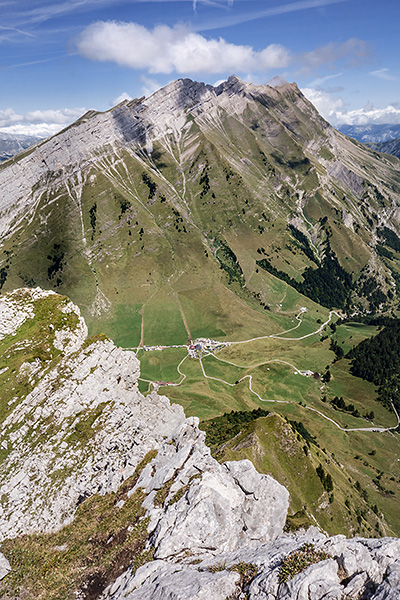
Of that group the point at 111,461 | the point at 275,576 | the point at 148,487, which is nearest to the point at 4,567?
the point at 111,461

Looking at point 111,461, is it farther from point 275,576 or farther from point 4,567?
point 275,576

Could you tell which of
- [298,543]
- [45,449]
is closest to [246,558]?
[298,543]

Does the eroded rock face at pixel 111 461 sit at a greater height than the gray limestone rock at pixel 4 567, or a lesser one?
greater

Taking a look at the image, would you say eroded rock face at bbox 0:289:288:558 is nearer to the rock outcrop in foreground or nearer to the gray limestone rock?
the rock outcrop in foreground

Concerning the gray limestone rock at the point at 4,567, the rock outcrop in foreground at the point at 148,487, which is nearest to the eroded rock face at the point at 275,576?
the rock outcrop in foreground at the point at 148,487

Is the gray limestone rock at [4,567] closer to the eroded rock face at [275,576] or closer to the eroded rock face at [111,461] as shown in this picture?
the eroded rock face at [111,461]

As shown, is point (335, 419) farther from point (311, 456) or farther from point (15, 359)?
point (15, 359)

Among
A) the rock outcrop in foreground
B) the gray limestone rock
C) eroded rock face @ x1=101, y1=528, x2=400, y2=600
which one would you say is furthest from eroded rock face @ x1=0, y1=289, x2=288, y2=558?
the gray limestone rock

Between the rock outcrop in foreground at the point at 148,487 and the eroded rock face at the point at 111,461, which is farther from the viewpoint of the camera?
the eroded rock face at the point at 111,461
